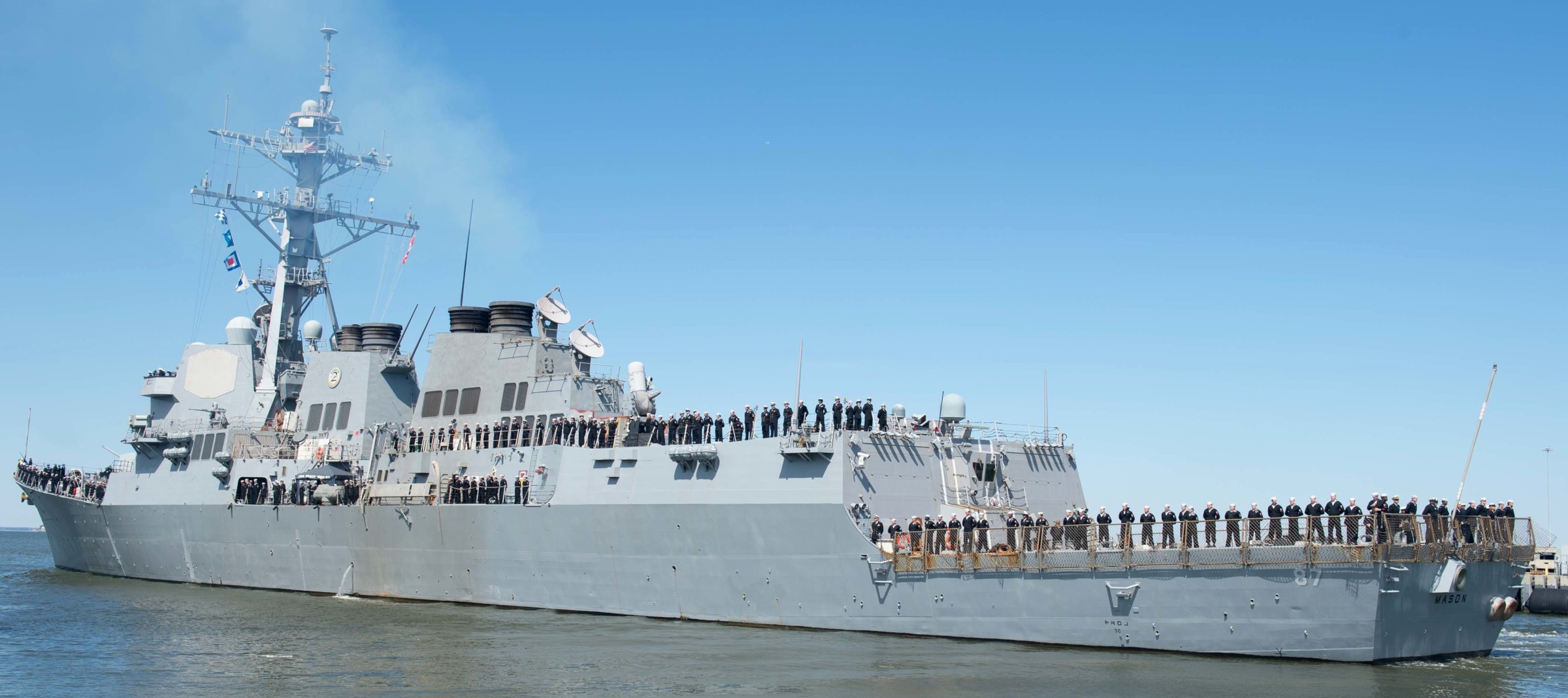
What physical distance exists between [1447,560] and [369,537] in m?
24.3

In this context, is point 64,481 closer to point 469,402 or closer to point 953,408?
point 469,402

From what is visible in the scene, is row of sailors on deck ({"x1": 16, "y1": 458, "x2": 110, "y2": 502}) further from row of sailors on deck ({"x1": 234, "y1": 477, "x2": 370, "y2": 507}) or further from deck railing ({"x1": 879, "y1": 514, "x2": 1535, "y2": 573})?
deck railing ({"x1": 879, "y1": 514, "x2": 1535, "y2": 573})

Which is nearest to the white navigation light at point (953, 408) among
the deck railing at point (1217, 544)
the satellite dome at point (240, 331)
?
the deck railing at point (1217, 544)

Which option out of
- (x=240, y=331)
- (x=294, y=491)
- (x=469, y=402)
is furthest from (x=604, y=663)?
(x=240, y=331)

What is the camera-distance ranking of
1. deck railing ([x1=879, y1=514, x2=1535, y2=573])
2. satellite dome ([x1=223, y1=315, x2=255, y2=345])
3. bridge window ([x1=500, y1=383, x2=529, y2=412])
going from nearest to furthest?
deck railing ([x1=879, y1=514, x2=1535, y2=573]) < bridge window ([x1=500, y1=383, x2=529, y2=412]) < satellite dome ([x1=223, y1=315, x2=255, y2=345])

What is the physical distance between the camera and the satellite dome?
41000mm

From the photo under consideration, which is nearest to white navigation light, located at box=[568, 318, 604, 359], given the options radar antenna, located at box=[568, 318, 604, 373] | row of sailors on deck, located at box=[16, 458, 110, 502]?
radar antenna, located at box=[568, 318, 604, 373]

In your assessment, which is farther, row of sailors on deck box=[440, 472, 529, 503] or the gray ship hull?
row of sailors on deck box=[440, 472, 529, 503]

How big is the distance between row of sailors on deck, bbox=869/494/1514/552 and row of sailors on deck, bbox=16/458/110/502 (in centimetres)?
3029

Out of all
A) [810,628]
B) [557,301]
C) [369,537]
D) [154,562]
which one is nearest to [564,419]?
[557,301]

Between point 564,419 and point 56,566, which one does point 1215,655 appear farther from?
point 56,566

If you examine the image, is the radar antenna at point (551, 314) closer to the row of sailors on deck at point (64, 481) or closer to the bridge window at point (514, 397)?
the bridge window at point (514, 397)

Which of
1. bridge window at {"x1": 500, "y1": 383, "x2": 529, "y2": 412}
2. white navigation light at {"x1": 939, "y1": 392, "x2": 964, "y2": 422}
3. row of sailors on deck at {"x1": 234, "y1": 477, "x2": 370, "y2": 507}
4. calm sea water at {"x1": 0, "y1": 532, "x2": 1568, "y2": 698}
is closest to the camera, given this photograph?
calm sea water at {"x1": 0, "y1": 532, "x2": 1568, "y2": 698}

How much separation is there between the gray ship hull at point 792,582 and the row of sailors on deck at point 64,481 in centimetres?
761
